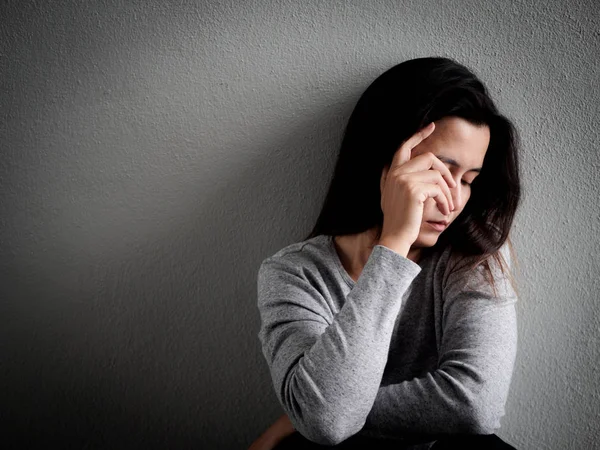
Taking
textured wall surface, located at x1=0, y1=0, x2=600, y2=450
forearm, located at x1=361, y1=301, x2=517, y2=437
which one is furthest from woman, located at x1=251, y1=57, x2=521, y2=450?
textured wall surface, located at x1=0, y1=0, x2=600, y2=450

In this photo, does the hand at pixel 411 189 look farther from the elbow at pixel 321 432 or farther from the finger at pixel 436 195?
the elbow at pixel 321 432

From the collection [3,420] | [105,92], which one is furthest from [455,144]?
[3,420]

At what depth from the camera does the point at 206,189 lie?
47.7 inches

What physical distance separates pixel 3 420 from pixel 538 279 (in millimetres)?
1612

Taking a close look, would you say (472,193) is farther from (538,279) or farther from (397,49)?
(397,49)

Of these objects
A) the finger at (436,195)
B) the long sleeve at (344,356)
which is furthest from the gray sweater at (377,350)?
the finger at (436,195)

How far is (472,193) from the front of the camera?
3.54 ft

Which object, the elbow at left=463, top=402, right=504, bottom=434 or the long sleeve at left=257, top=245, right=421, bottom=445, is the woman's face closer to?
the long sleeve at left=257, top=245, right=421, bottom=445

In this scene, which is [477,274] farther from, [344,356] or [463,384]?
[344,356]

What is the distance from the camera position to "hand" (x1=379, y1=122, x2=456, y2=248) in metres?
0.84

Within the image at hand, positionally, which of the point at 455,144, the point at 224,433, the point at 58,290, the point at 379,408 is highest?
the point at 455,144

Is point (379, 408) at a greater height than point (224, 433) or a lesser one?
greater

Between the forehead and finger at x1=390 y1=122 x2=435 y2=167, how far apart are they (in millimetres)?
34

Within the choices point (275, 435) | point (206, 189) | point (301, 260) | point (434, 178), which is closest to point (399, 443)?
point (275, 435)
